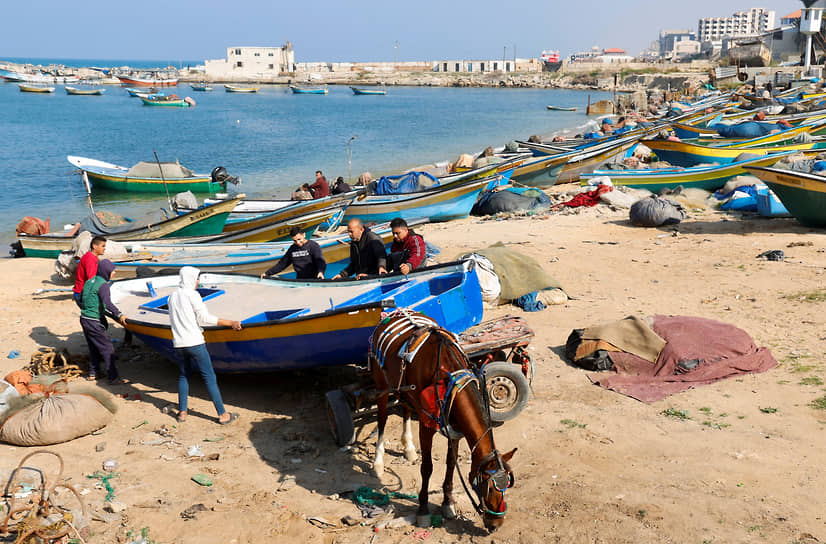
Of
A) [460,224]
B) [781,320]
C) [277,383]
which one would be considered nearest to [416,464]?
[277,383]

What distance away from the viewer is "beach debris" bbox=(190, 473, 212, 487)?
20.4ft

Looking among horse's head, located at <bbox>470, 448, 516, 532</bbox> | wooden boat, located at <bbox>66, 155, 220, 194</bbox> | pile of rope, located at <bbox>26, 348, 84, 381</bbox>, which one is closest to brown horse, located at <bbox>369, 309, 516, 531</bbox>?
horse's head, located at <bbox>470, 448, 516, 532</bbox>

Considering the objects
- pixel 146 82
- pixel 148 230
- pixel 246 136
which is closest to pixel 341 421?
pixel 148 230

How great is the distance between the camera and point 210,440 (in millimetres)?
7184

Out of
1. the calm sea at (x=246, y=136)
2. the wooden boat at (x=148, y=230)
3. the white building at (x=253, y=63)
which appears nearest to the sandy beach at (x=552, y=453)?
the wooden boat at (x=148, y=230)

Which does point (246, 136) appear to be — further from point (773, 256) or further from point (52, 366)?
point (773, 256)

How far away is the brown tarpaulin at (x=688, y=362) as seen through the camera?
25.5 feet

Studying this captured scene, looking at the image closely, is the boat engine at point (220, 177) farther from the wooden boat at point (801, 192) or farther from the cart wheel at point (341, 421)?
the cart wheel at point (341, 421)

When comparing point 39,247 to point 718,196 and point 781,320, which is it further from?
point 718,196

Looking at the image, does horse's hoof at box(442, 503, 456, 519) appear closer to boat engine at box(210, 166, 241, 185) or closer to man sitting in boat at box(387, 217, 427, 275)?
man sitting in boat at box(387, 217, 427, 275)

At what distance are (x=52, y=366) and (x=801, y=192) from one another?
48.3 ft

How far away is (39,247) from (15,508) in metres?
13.1

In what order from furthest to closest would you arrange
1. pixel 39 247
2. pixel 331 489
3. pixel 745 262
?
1. pixel 39 247
2. pixel 745 262
3. pixel 331 489

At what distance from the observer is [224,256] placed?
1351 centimetres
